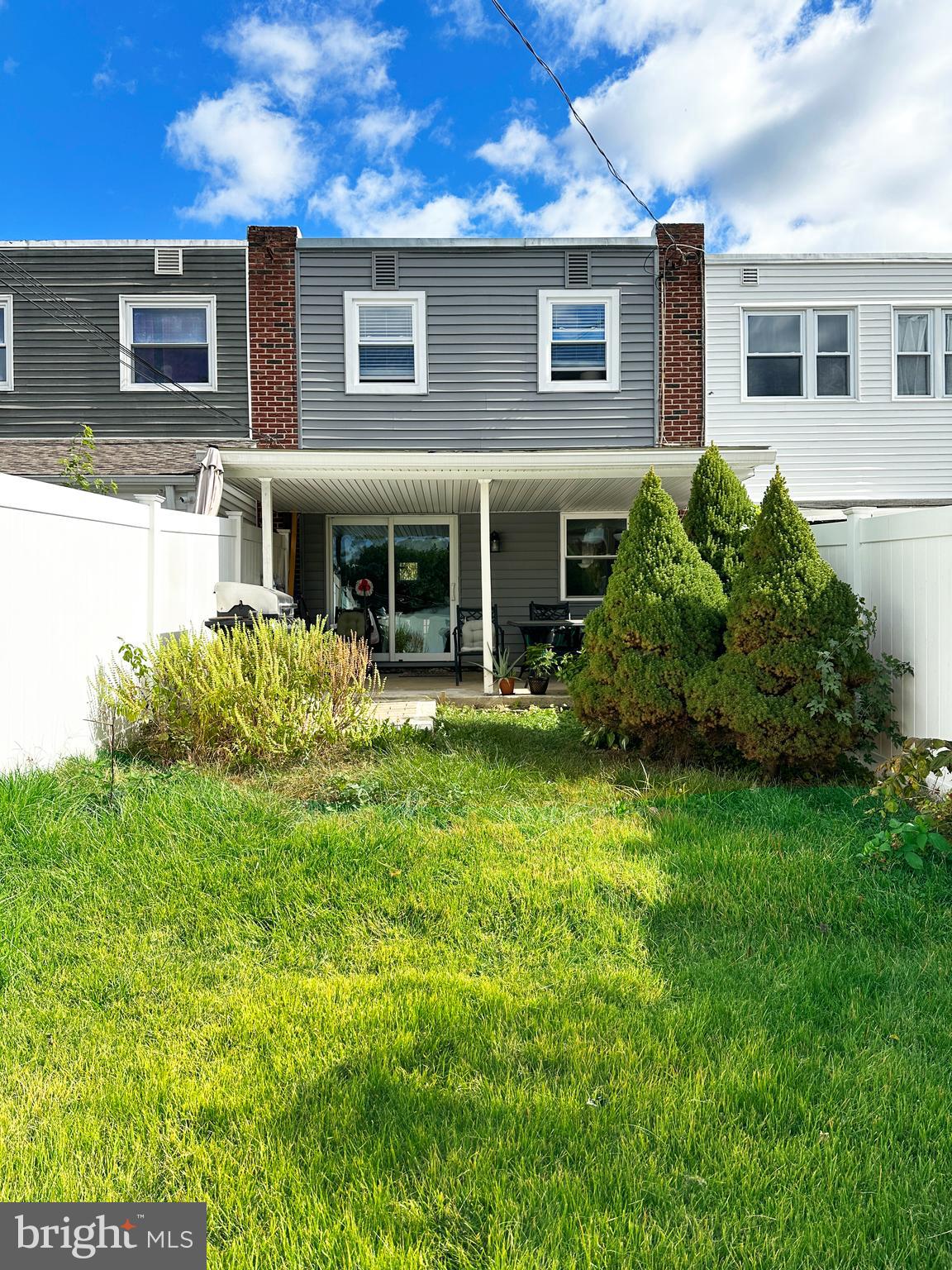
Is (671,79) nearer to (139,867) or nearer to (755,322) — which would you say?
(755,322)

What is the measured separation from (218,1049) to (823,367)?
39.5 feet

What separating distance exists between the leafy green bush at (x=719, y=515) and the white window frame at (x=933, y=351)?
6933mm

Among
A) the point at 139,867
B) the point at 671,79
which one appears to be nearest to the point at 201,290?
the point at 671,79

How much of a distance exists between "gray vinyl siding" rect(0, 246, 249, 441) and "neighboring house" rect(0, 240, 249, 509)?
0.01 metres

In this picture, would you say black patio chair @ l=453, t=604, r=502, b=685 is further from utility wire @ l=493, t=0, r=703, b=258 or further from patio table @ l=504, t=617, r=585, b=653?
utility wire @ l=493, t=0, r=703, b=258

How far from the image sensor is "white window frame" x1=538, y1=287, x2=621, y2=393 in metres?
10.8

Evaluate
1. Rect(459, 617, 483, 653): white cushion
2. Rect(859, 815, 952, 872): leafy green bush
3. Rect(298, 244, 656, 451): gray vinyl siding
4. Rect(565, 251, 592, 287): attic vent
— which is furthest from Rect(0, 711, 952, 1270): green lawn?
Rect(565, 251, 592, 287): attic vent

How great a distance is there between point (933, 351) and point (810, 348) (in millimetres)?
1769

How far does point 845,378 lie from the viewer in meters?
11.7

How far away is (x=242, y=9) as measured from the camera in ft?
30.1

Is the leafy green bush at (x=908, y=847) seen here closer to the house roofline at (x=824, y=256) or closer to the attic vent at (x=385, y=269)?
the attic vent at (x=385, y=269)

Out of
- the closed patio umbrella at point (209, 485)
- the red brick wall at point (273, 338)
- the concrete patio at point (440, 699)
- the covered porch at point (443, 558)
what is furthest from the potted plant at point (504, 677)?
the red brick wall at point (273, 338)

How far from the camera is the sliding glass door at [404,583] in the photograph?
1227 centimetres

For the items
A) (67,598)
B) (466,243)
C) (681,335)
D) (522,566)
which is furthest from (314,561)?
(67,598)
